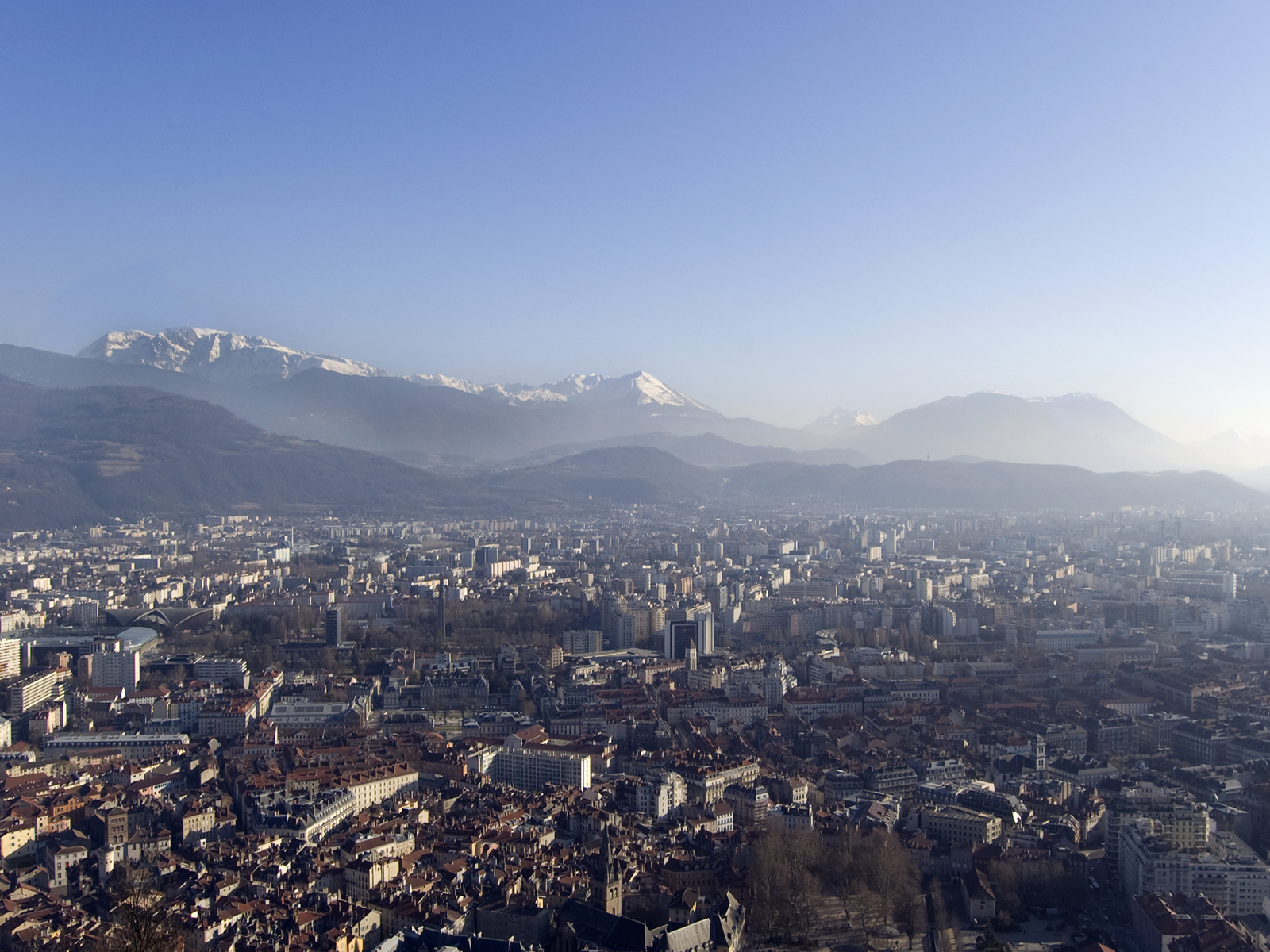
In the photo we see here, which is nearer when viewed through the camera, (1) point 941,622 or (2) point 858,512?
(1) point 941,622

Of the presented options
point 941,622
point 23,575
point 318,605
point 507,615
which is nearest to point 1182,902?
point 941,622

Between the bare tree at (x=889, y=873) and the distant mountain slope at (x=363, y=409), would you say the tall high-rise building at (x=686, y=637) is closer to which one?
the bare tree at (x=889, y=873)

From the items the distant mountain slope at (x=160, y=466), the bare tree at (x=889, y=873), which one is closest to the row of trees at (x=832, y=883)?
the bare tree at (x=889, y=873)

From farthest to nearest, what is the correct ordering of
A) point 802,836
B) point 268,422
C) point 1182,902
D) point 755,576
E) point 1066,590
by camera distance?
1. point 268,422
2. point 755,576
3. point 1066,590
4. point 802,836
5. point 1182,902

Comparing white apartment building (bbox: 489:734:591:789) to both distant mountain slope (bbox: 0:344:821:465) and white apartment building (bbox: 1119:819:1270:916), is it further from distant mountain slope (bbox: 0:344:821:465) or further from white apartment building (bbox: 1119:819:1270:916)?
distant mountain slope (bbox: 0:344:821:465)

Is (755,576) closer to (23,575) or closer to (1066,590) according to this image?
(1066,590)

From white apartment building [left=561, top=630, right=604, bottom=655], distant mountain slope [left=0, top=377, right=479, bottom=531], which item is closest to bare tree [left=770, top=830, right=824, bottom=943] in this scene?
white apartment building [left=561, top=630, right=604, bottom=655]

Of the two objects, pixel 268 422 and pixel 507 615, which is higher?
pixel 268 422
